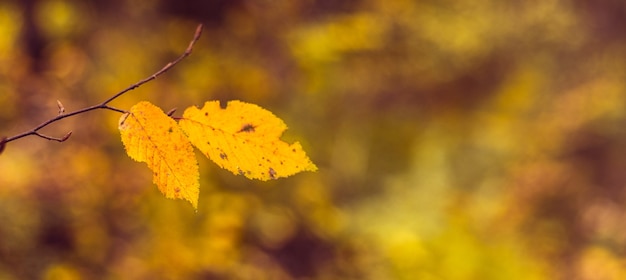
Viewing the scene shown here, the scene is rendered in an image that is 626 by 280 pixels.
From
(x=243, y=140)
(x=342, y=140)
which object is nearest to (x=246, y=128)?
(x=243, y=140)

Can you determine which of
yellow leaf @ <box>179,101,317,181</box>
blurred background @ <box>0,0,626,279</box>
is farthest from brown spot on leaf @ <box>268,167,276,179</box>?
blurred background @ <box>0,0,626,279</box>

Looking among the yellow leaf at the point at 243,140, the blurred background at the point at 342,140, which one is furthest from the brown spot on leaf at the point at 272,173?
the blurred background at the point at 342,140

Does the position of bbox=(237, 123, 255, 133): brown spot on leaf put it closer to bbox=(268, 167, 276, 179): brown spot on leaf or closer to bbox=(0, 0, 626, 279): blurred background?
bbox=(268, 167, 276, 179): brown spot on leaf

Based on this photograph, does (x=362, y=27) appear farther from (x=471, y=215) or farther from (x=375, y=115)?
(x=375, y=115)

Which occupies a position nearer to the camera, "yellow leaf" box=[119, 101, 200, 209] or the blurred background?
"yellow leaf" box=[119, 101, 200, 209]

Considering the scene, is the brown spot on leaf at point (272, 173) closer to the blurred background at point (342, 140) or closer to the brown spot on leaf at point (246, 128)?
the brown spot on leaf at point (246, 128)

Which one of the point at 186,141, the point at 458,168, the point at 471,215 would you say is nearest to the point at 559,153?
the point at 458,168
